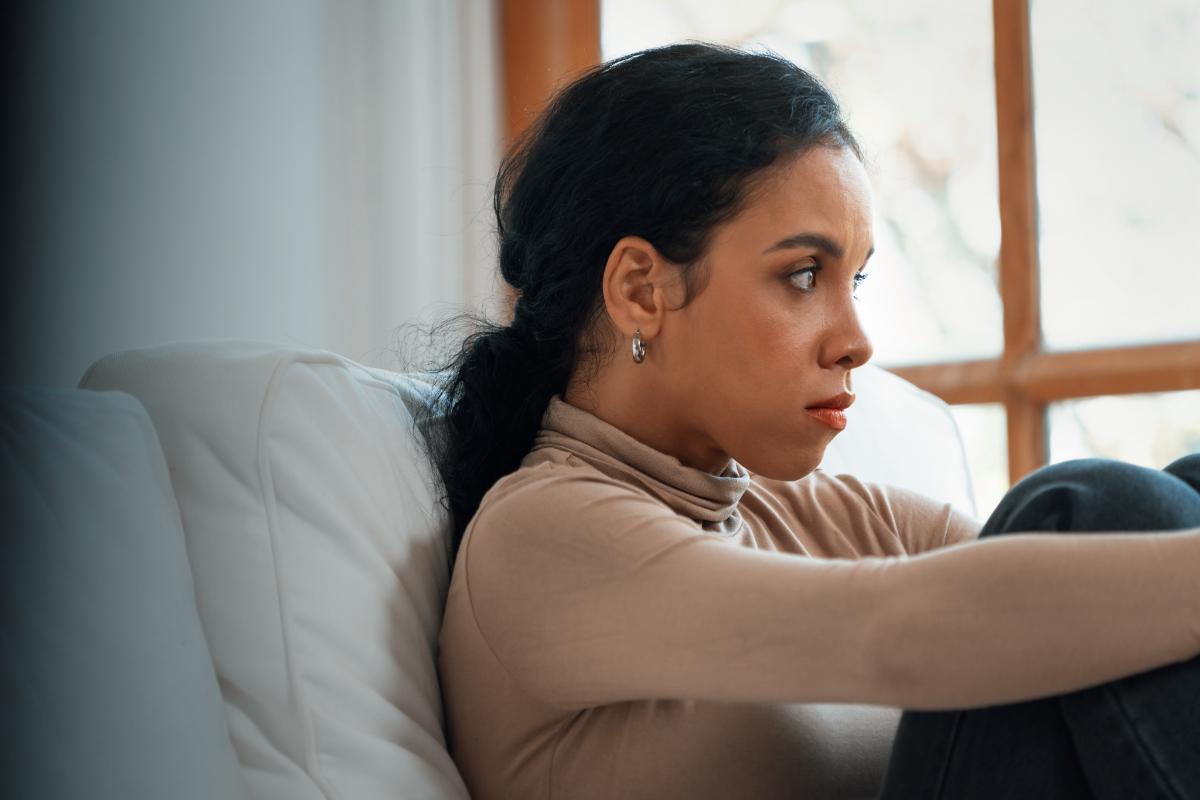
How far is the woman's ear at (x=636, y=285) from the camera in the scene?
105 centimetres

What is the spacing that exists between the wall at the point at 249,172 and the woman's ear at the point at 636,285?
0.52 meters

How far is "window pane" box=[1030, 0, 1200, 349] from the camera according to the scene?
84.0 inches

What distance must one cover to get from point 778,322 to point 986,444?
1.39 m

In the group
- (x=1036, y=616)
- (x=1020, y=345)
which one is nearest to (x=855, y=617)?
(x=1036, y=616)

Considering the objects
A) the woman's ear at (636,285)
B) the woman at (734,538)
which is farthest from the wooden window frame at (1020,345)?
the woman's ear at (636,285)

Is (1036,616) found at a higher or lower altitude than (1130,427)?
higher

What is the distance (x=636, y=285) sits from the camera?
3.47ft

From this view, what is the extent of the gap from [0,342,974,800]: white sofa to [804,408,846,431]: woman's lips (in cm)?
32

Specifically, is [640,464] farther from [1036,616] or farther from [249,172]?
[249,172]

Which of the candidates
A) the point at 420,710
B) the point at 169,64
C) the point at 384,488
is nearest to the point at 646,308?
the point at 384,488

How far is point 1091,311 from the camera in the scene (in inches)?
86.2

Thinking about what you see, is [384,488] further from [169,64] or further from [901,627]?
[169,64]

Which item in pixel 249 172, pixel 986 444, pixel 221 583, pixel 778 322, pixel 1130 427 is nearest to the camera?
pixel 221 583

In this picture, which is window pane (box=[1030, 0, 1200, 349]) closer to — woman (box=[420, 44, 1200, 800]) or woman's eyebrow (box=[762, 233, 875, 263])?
woman (box=[420, 44, 1200, 800])
